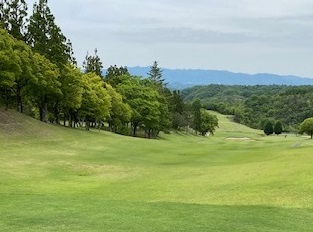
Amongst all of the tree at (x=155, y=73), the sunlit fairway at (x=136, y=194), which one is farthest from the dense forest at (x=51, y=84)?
the tree at (x=155, y=73)

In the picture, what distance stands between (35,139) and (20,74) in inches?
385

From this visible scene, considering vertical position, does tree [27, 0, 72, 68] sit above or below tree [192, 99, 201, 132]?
above

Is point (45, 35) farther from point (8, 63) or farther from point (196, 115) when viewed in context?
point (196, 115)

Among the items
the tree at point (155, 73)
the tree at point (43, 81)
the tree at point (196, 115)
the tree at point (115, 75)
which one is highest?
the tree at point (155, 73)

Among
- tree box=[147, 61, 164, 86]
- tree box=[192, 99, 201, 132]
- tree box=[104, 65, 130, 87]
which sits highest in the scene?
tree box=[147, 61, 164, 86]

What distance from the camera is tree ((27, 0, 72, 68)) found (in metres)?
68.4

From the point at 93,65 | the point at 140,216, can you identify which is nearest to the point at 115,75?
the point at 93,65

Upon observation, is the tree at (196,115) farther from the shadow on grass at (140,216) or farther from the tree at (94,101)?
the shadow on grass at (140,216)

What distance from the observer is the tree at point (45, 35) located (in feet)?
224

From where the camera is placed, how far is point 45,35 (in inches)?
2734

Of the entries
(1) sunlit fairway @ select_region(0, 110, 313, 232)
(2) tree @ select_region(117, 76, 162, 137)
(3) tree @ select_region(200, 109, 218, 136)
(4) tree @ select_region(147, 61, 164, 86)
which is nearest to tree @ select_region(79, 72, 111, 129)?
(2) tree @ select_region(117, 76, 162, 137)

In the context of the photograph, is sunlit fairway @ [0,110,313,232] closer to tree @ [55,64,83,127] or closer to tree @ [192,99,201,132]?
tree @ [55,64,83,127]

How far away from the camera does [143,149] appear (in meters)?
57.3

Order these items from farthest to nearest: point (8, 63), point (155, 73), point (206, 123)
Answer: point (155, 73), point (206, 123), point (8, 63)
